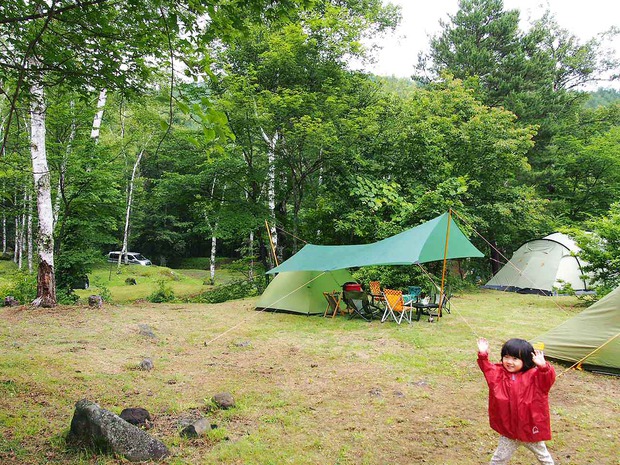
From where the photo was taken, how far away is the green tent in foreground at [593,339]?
4310mm

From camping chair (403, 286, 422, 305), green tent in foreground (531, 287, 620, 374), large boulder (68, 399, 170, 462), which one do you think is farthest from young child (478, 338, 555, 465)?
camping chair (403, 286, 422, 305)

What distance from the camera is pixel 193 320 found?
7.69 metres

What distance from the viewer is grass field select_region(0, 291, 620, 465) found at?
2818 millimetres

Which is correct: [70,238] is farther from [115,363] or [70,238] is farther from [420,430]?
[420,430]

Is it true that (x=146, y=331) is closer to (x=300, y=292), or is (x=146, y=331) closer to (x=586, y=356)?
(x=300, y=292)

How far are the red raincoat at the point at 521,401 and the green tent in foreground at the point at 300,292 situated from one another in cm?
610

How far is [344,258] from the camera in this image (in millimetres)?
7344

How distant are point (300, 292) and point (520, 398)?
6501 mm

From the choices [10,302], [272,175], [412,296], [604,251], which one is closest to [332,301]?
[412,296]

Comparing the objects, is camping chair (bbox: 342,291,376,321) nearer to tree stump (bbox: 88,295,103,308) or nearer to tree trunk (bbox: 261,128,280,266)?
tree trunk (bbox: 261,128,280,266)

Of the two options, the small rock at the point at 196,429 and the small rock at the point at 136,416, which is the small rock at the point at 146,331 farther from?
the small rock at the point at 196,429

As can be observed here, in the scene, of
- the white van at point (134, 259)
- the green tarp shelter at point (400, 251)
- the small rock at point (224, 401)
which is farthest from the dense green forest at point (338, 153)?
the white van at point (134, 259)

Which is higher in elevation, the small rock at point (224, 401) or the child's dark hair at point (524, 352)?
the child's dark hair at point (524, 352)

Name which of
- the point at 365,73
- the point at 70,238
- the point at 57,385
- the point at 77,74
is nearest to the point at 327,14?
the point at 365,73
